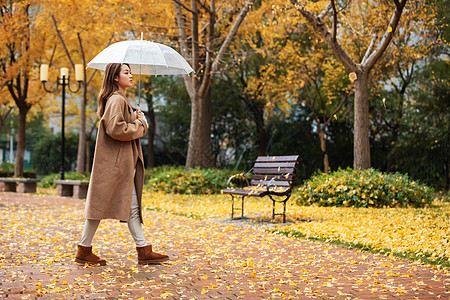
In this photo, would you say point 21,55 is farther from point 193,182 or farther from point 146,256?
point 146,256

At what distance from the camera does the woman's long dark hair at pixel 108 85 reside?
5398 millimetres

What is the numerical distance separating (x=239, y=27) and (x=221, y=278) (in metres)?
12.8

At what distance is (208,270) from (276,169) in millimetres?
4332

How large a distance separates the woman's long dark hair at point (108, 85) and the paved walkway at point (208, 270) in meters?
1.60

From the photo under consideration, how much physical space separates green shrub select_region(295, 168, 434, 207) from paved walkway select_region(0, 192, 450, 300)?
150 inches

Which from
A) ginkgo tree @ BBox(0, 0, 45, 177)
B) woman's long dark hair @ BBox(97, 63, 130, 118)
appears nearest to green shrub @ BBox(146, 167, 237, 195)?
ginkgo tree @ BBox(0, 0, 45, 177)

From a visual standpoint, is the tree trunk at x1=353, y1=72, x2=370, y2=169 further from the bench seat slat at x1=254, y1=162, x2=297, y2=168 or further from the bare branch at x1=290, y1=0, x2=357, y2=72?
the bench seat slat at x1=254, y1=162, x2=297, y2=168

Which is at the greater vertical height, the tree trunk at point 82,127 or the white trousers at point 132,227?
the tree trunk at point 82,127

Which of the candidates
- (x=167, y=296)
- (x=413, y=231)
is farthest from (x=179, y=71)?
(x=413, y=231)

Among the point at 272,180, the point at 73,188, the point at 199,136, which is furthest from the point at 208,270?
the point at 199,136

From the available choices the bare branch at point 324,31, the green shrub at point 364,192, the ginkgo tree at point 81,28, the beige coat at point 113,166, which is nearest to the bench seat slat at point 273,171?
the green shrub at point 364,192

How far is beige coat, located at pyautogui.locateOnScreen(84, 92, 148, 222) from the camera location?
5.21 metres

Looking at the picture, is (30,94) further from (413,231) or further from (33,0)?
(413,231)

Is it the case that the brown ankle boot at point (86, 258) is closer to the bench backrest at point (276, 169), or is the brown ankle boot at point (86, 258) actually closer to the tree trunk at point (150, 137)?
the bench backrest at point (276, 169)
